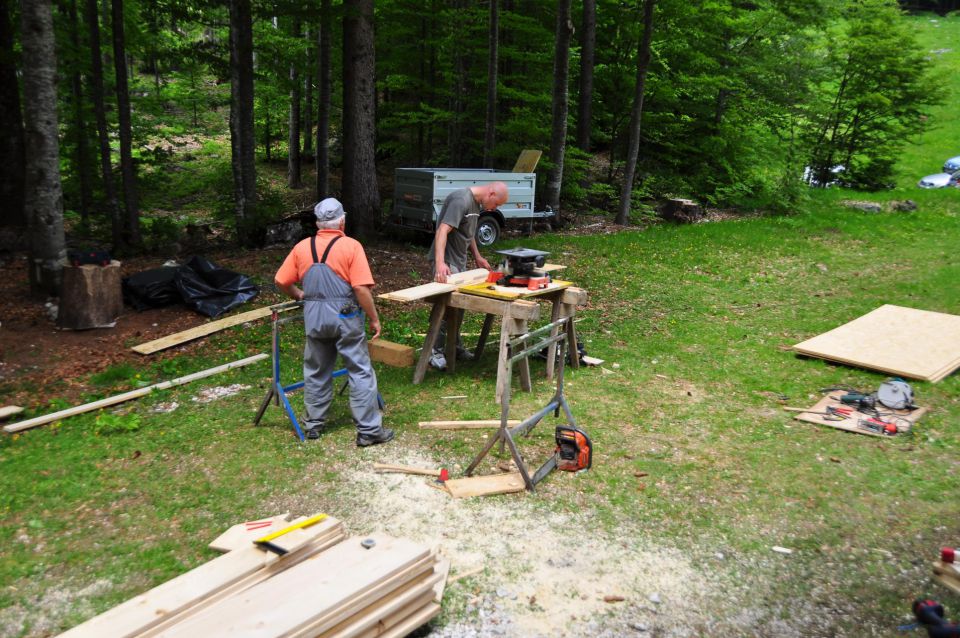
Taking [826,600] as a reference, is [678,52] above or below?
above

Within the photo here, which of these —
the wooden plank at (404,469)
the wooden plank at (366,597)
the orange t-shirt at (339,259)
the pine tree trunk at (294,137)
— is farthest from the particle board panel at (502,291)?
the pine tree trunk at (294,137)

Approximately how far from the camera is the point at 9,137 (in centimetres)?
1248

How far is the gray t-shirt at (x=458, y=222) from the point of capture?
7531mm

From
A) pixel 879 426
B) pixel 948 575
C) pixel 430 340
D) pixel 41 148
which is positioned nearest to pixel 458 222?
pixel 430 340

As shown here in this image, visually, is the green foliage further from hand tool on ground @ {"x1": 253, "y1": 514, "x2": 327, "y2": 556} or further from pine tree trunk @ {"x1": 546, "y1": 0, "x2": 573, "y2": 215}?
pine tree trunk @ {"x1": 546, "y1": 0, "x2": 573, "y2": 215}

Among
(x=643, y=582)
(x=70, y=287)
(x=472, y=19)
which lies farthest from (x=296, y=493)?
(x=472, y=19)

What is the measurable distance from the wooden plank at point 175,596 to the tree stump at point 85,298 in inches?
249

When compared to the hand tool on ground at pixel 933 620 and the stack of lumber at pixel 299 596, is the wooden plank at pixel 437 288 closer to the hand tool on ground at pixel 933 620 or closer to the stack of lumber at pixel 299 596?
the stack of lumber at pixel 299 596

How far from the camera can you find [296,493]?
527cm

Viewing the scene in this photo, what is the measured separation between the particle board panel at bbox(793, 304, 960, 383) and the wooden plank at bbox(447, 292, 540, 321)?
13.4 ft

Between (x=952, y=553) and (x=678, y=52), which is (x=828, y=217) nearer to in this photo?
(x=678, y=52)

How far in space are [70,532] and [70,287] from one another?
205 inches

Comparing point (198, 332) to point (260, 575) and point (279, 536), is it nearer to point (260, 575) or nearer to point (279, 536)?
point (279, 536)

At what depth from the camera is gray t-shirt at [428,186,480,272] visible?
24.7 ft
